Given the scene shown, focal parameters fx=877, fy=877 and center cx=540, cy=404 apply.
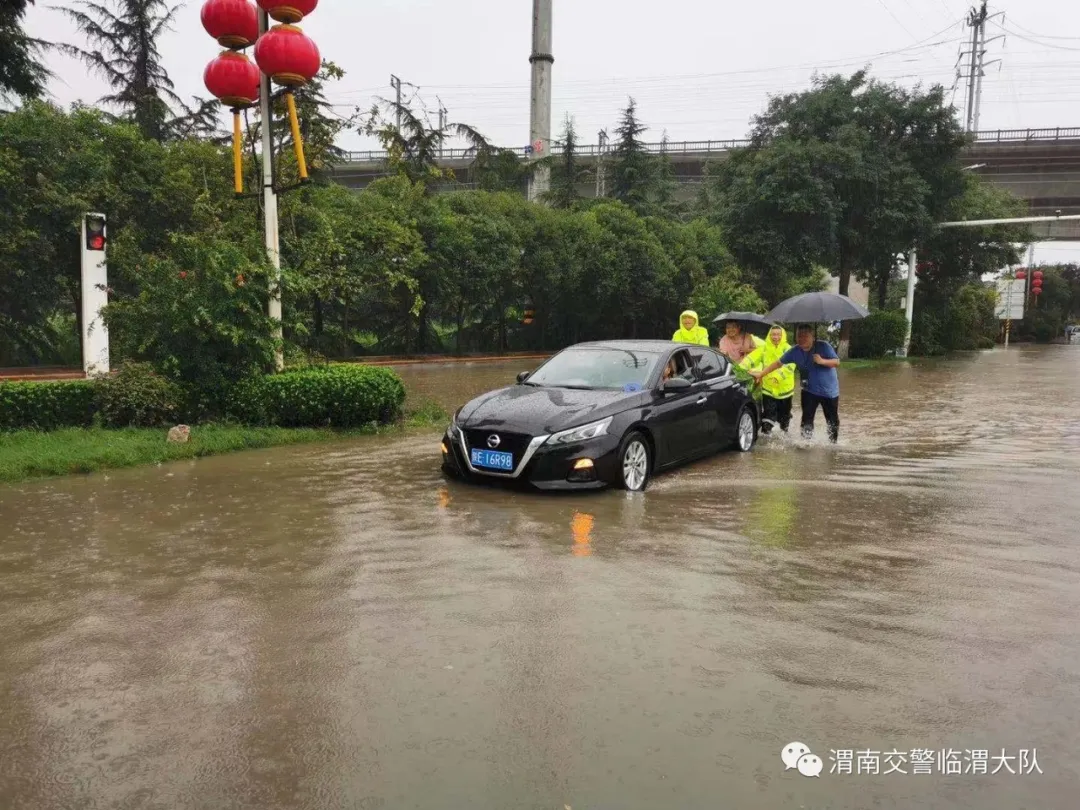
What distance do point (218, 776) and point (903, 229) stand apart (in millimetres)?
30629

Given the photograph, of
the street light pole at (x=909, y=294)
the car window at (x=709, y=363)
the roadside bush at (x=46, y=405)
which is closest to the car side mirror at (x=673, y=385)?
the car window at (x=709, y=363)

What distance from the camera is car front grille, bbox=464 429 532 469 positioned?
751cm

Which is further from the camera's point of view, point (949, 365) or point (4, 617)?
point (949, 365)

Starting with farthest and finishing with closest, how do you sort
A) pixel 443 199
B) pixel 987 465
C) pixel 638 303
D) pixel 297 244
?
pixel 638 303
pixel 443 199
pixel 297 244
pixel 987 465

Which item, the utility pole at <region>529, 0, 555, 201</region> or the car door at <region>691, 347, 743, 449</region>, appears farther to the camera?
the utility pole at <region>529, 0, 555, 201</region>

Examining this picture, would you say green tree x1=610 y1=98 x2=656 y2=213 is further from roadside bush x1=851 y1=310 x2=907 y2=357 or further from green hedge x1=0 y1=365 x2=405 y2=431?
green hedge x1=0 y1=365 x2=405 y2=431

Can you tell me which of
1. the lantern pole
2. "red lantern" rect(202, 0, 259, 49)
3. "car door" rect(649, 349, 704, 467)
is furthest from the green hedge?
"car door" rect(649, 349, 704, 467)

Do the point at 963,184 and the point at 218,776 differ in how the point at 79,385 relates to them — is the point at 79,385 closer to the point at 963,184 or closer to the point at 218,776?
the point at 218,776

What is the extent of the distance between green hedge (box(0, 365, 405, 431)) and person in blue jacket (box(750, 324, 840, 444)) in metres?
5.00

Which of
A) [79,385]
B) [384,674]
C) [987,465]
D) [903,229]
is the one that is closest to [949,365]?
[903,229]

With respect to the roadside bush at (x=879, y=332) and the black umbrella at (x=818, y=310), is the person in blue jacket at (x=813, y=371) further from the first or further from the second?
the roadside bush at (x=879, y=332)

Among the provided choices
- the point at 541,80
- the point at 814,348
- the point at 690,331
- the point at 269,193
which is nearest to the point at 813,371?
the point at 814,348

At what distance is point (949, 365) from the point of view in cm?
2972

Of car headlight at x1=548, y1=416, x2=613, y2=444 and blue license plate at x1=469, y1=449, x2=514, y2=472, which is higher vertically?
car headlight at x1=548, y1=416, x2=613, y2=444
